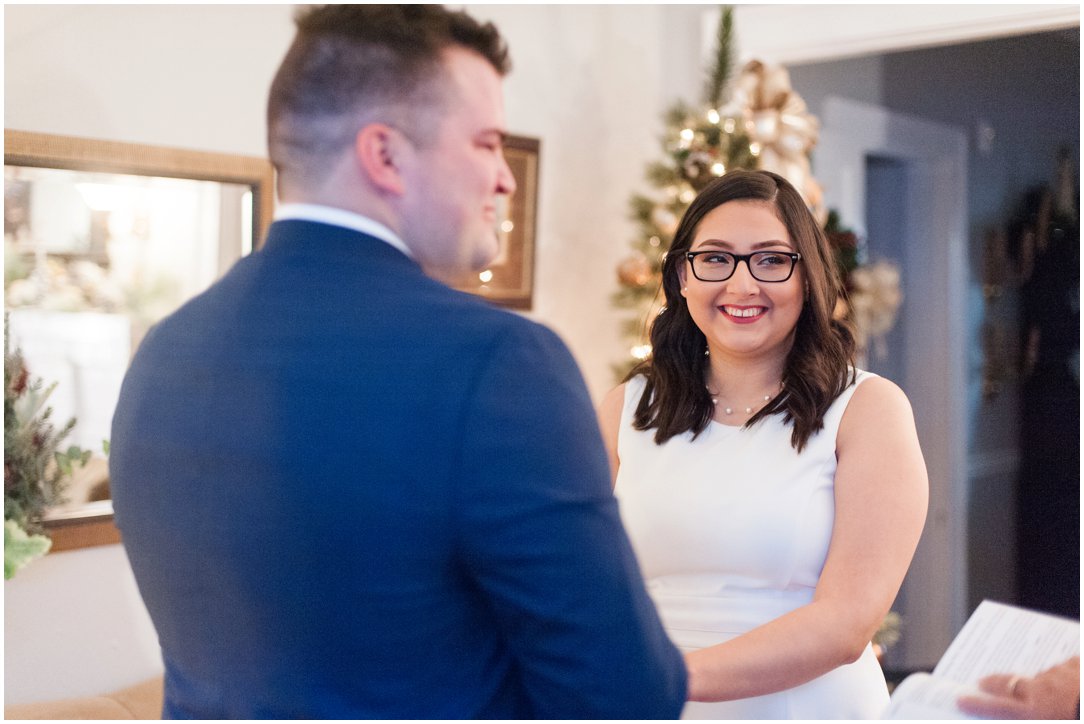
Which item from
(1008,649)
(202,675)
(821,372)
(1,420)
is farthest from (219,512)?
(1,420)

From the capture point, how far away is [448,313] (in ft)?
2.56

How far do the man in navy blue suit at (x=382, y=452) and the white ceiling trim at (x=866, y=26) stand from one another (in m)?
2.39

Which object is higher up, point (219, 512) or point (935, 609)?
point (219, 512)

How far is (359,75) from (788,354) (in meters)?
0.98

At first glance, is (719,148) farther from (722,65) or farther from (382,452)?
(382,452)

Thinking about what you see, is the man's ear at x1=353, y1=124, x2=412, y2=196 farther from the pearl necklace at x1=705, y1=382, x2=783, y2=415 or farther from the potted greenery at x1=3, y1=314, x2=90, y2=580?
the potted greenery at x1=3, y1=314, x2=90, y2=580

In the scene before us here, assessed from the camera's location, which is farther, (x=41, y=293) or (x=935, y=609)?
(x=935, y=609)

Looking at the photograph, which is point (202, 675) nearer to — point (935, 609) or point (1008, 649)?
point (1008, 649)

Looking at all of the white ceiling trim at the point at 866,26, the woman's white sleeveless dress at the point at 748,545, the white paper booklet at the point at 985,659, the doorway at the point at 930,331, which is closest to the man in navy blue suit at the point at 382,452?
the white paper booklet at the point at 985,659

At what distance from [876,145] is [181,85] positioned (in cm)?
278

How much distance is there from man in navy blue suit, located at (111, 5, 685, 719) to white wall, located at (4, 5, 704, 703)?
55.0 inches

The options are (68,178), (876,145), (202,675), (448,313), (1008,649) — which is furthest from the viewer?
(876,145)

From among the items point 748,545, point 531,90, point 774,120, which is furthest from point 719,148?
point 748,545

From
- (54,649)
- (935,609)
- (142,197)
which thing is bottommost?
(935,609)
